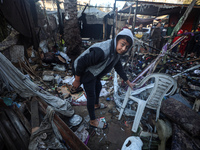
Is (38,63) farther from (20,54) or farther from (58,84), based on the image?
(58,84)

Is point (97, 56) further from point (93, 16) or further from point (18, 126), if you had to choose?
point (93, 16)

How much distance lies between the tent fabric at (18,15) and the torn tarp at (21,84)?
1.41 meters

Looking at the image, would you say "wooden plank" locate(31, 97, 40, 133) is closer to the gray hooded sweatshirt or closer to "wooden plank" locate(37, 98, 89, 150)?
"wooden plank" locate(37, 98, 89, 150)

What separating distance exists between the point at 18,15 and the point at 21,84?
2198 mm

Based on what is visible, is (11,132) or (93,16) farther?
(93,16)

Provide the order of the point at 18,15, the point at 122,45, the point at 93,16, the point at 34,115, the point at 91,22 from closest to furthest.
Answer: the point at 122,45 < the point at 34,115 < the point at 18,15 < the point at 93,16 < the point at 91,22

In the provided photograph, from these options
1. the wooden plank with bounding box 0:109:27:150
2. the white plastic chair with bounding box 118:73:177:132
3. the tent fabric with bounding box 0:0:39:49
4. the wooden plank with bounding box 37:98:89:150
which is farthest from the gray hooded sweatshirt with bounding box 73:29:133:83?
the tent fabric with bounding box 0:0:39:49

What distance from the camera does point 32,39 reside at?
364cm

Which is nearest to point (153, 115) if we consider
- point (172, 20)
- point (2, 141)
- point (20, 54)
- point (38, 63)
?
point (2, 141)

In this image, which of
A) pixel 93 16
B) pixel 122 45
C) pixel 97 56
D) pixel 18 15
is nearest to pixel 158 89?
pixel 122 45

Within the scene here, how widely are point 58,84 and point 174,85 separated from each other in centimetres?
317

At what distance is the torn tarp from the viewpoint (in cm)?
159

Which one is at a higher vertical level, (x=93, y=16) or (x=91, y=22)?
(x=93, y=16)

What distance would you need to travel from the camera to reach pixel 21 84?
169cm
